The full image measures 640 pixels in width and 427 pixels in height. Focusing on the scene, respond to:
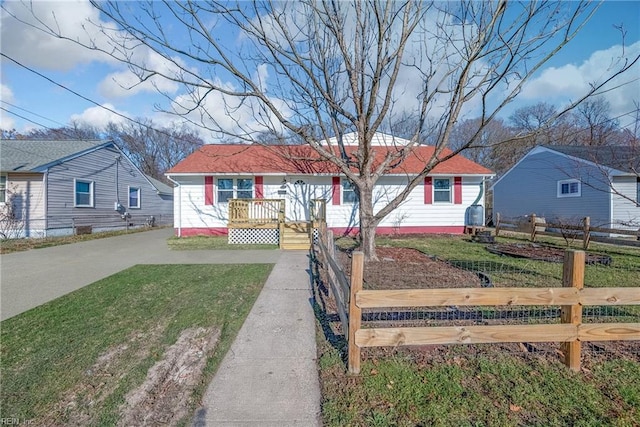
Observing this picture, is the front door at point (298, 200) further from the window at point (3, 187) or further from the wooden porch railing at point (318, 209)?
the window at point (3, 187)

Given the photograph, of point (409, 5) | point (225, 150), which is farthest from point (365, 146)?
point (225, 150)

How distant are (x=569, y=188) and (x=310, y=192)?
13.9 metres

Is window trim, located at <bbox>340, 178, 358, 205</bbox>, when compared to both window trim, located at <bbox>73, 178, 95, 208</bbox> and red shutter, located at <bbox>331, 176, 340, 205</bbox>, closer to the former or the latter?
red shutter, located at <bbox>331, 176, 340, 205</bbox>

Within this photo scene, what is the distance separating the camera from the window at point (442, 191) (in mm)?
13617

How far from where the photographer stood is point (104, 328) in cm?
388

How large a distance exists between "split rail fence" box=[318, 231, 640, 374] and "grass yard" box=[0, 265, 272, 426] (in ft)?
4.95

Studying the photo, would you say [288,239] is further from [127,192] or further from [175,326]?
[127,192]

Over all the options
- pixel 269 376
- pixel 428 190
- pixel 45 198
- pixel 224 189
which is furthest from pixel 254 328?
pixel 45 198

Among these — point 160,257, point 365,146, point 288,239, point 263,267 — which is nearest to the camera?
point 365,146

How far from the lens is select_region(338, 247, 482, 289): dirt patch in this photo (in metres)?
5.45

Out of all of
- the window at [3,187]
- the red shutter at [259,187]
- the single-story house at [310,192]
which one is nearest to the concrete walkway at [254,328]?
the single-story house at [310,192]

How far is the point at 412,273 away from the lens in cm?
634

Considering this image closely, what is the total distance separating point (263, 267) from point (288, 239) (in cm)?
308

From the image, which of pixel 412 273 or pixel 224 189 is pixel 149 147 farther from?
pixel 412 273
